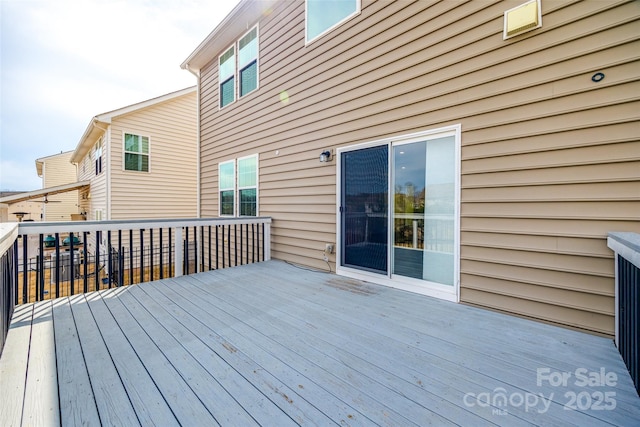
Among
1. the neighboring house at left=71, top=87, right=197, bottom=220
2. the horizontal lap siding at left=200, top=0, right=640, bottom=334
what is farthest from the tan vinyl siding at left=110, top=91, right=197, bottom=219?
the horizontal lap siding at left=200, top=0, right=640, bottom=334

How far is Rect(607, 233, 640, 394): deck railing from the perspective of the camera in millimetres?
1413

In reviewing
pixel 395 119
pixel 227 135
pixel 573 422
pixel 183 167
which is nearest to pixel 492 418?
pixel 573 422

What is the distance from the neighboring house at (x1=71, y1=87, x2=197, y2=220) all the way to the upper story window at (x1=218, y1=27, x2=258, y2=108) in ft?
12.1

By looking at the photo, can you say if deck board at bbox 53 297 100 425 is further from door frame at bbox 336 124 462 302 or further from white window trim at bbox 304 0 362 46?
white window trim at bbox 304 0 362 46

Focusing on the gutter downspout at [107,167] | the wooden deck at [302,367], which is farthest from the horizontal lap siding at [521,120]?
the gutter downspout at [107,167]

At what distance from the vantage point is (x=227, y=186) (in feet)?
20.9

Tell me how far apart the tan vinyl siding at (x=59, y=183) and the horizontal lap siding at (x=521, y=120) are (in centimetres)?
1881

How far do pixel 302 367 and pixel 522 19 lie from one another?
3275 millimetres

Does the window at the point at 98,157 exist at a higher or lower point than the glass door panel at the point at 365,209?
higher

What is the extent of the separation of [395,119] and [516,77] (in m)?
1.19

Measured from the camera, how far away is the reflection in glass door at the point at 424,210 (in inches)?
110

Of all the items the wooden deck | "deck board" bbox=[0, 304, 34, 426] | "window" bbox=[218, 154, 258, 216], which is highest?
"window" bbox=[218, 154, 258, 216]

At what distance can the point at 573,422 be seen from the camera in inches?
48.4

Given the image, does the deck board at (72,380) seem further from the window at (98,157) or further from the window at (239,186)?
the window at (98,157)
